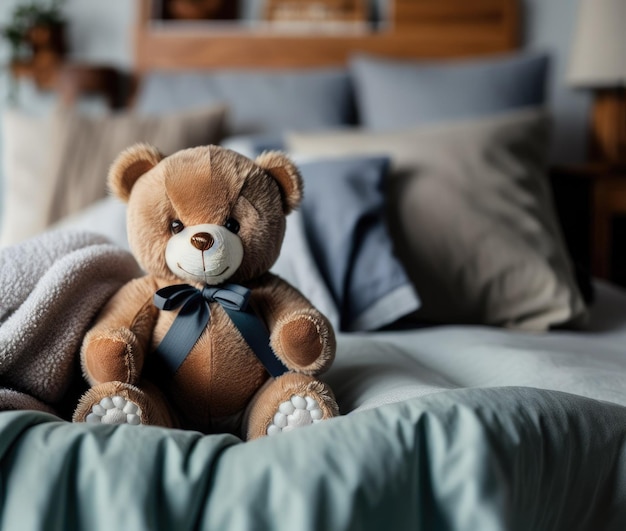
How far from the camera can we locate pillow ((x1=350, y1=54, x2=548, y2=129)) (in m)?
2.05

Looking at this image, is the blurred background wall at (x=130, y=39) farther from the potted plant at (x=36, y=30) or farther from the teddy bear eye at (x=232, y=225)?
the teddy bear eye at (x=232, y=225)

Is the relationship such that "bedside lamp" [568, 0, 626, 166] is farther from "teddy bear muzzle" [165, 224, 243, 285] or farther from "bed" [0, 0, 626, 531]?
"teddy bear muzzle" [165, 224, 243, 285]

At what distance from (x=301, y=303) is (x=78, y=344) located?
10.4 inches

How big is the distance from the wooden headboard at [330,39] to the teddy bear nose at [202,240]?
167 centimetres

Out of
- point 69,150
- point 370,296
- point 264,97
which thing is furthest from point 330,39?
point 370,296

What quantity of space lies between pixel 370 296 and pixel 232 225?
0.54 meters

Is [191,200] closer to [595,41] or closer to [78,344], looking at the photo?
[78,344]

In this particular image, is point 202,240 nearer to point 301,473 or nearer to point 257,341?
point 257,341

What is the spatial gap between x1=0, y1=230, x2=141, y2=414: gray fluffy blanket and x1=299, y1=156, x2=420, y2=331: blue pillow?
1.59 feet

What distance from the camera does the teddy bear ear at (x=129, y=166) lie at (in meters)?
0.90

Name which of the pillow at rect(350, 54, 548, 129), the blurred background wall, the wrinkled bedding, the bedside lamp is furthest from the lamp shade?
the wrinkled bedding

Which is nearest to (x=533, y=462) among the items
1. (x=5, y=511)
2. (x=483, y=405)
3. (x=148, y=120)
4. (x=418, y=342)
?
(x=483, y=405)

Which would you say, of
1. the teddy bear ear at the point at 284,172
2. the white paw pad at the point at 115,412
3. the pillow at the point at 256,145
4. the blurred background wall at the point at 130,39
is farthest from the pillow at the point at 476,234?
the blurred background wall at the point at 130,39

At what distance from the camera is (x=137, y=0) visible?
7.85 ft
